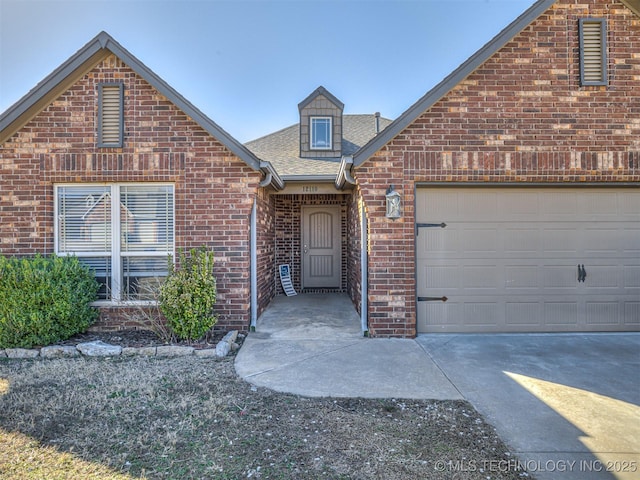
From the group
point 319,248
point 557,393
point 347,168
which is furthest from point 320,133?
point 557,393

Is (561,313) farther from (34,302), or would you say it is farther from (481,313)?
(34,302)

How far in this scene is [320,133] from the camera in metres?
10.0

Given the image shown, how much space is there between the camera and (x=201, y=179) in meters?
5.96

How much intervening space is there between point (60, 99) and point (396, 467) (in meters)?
7.15

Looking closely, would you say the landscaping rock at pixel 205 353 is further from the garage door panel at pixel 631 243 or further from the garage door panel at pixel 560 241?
the garage door panel at pixel 631 243

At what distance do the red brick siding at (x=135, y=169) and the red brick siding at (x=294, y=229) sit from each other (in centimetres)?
410

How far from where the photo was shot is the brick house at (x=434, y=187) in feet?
18.9

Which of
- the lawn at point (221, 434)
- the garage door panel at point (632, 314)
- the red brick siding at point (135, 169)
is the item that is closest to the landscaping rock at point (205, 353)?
the lawn at point (221, 434)

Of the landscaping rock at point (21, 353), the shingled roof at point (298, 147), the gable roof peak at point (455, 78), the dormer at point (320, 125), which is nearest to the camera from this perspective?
the landscaping rock at point (21, 353)

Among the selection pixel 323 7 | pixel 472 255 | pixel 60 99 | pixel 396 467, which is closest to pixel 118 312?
pixel 60 99

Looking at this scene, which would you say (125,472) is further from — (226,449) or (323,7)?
(323,7)

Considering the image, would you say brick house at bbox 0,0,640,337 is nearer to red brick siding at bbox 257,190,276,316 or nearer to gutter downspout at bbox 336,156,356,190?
gutter downspout at bbox 336,156,356,190

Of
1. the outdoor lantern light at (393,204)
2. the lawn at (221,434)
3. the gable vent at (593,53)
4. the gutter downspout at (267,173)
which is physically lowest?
the lawn at (221,434)

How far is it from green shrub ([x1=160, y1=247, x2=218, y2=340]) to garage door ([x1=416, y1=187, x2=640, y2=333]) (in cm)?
350
